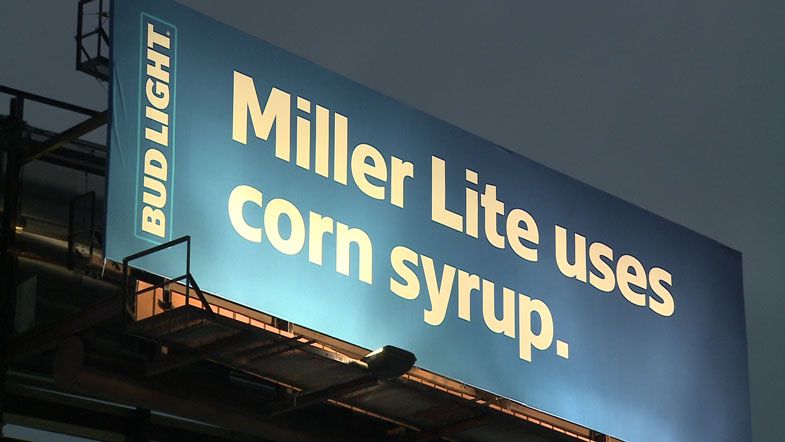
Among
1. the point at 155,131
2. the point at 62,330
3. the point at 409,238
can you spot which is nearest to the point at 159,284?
the point at 62,330

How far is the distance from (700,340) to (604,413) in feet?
8.96

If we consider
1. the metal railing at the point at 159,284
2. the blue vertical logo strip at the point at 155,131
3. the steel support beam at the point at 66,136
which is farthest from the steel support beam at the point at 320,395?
the steel support beam at the point at 66,136

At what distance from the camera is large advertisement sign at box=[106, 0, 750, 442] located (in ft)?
64.6

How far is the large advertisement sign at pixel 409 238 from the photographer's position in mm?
19688

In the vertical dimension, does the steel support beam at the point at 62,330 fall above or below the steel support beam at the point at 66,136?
below

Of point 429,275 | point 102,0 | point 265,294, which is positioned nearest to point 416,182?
point 429,275

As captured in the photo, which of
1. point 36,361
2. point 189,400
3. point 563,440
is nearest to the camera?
point 189,400

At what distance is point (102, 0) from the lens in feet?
68.7

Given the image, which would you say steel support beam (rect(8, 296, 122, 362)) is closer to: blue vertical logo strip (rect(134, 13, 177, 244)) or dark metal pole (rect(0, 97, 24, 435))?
dark metal pole (rect(0, 97, 24, 435))

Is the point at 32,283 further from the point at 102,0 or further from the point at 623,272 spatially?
the point at 623,272

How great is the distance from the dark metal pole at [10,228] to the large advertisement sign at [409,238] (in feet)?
8.86

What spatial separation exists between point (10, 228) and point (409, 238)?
487cm

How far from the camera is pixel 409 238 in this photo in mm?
21953

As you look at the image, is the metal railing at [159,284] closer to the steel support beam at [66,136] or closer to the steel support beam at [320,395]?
the steel support beam at [66,136]
